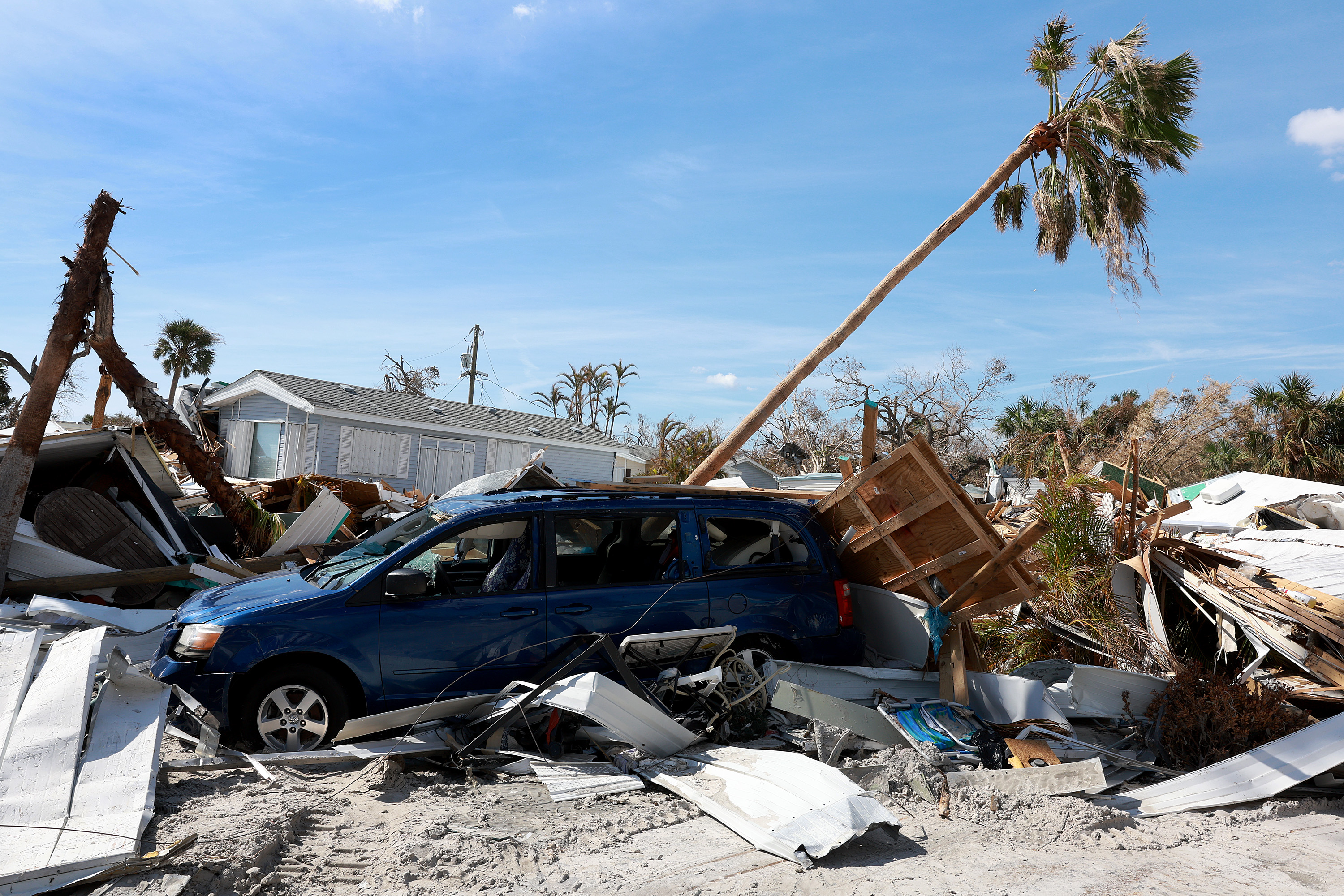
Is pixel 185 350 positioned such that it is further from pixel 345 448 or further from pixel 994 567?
pixel 994 567

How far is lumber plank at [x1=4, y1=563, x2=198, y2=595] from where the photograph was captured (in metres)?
9.35

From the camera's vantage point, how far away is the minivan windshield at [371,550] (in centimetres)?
570

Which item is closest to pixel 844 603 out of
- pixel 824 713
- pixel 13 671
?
pixel 824 713

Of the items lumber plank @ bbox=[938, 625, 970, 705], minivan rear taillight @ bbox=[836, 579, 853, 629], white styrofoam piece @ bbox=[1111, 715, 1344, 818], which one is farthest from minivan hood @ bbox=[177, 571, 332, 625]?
white styrofoam piece @ bbox=[1111, 715, 1344, 818]

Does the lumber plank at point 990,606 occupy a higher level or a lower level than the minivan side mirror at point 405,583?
lower

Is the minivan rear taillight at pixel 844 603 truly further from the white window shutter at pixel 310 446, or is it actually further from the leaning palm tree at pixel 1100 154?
the white window shutter at pixel 310 446

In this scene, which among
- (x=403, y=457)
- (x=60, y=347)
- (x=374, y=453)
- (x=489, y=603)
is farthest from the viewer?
(x=403, y=457)

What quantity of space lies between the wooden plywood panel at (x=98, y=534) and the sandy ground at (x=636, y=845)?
245 inches

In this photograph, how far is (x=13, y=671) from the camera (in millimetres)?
5043

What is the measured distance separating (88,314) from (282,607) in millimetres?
7322

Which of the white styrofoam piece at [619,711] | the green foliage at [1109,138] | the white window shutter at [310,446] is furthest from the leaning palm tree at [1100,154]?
the white window shutter at [310,446]

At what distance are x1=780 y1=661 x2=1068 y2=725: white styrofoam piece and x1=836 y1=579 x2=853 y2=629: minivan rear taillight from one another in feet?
1.14

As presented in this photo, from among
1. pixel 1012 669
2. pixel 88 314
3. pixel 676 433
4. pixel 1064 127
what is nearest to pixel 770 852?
pixel 1012 669

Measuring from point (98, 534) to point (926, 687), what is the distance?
31.8ft
